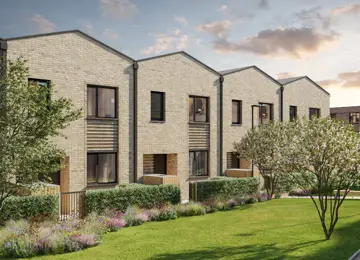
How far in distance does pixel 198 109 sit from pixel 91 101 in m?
8.08

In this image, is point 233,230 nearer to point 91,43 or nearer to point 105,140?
point 105,140

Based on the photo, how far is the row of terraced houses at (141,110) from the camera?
19.9 metres

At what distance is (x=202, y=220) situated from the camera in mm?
18109

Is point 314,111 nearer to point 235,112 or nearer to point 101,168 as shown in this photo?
point 235,112

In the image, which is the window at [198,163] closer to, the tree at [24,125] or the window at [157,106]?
the window at [157,106]

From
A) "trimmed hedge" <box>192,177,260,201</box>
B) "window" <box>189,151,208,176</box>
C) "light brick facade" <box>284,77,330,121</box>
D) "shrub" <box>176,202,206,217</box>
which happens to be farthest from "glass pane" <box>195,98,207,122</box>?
"light brick facade" <box>284,77,330,121</box>

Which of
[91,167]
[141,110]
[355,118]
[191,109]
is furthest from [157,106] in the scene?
[355,118]

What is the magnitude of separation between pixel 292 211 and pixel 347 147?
27.9ft

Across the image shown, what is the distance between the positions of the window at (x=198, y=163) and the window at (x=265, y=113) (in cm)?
699

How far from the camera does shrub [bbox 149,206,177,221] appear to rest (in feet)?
59.9

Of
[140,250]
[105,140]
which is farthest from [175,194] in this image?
[140,250]

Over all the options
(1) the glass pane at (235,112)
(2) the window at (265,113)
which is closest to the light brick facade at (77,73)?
(1) the glass pane at (235,112)

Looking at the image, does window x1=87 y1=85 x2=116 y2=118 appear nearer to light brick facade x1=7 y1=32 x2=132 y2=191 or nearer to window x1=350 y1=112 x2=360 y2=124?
light brick facade x1=7 y1=32 x2=132 y2=191

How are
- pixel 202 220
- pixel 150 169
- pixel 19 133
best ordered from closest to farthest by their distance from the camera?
1. pixel 19 133
2. pixel 202 220
3. pixel 150 169
